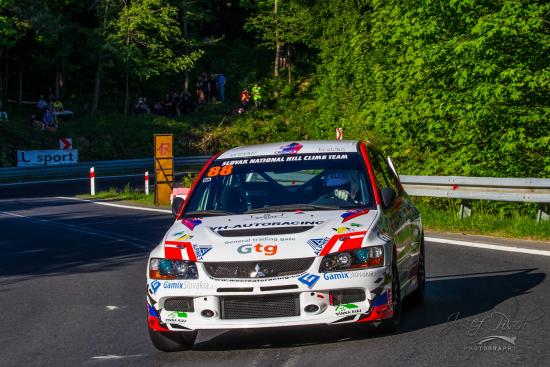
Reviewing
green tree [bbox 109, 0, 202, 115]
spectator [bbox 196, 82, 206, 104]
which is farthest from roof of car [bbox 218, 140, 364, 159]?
spectator [bbox 196, 82, 206, 104]

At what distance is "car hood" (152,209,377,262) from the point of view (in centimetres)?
761

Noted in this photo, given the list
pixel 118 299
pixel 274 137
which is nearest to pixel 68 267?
pixel 118 299

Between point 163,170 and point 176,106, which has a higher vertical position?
point 176,106

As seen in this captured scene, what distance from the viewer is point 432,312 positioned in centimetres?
930

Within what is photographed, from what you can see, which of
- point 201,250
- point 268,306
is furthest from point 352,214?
point 201,250

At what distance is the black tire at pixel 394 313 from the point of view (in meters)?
7.98

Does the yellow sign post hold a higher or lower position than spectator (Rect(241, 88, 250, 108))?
lower

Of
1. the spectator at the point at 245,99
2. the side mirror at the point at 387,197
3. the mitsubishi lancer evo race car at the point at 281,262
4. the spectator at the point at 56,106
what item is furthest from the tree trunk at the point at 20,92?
the side mirror at the point at 387,197

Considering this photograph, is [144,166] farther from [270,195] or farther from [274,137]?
[270,195]

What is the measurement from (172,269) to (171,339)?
586 mm

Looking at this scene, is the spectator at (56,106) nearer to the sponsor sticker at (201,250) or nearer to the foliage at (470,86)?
the foliage at (470,86)

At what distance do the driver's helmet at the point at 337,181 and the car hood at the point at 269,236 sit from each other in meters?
0.54

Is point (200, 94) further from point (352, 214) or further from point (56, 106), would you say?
point (352, 214)

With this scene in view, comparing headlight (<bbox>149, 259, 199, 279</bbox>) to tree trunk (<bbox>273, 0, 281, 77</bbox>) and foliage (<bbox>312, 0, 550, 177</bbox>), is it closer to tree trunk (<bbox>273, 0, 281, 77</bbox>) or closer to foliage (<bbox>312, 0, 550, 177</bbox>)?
foliage (<bbox>312, 0, 550, 177</bbox>)
